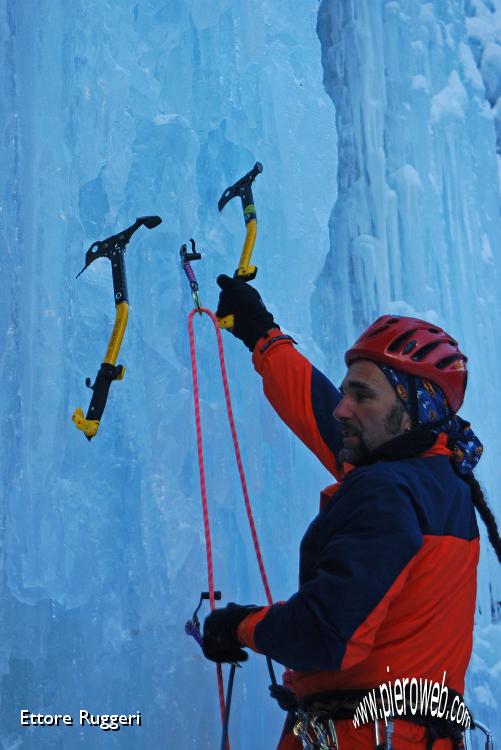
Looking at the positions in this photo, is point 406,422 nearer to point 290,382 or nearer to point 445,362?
point 445,362

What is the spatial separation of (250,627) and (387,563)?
24 cm

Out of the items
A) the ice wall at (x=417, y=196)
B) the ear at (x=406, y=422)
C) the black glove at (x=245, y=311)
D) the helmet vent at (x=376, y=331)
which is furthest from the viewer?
the ice wall at (x=417, y=196)

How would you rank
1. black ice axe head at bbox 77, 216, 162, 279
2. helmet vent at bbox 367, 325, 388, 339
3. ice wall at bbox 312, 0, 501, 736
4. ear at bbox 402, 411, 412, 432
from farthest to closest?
ice wall at bbox 312, 0, 501, 736 < black ice axe head at bbox 77, 216, 162, 279 < helmet vent at bbox 367, 325, 388, 339 < ear at bbox 402, 411, 412, 432

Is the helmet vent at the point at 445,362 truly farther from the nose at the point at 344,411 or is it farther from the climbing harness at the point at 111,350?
the climbing harness at the point at 111,350

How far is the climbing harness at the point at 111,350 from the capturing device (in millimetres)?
1930

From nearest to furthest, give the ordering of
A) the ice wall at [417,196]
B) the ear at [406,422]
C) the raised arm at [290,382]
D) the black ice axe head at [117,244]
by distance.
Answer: the ear at [406,422] < the raised arm at [290,382] < the black ice axe head at [117,244] < the ice wall at [417,196]

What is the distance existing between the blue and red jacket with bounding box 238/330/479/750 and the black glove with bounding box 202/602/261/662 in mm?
35

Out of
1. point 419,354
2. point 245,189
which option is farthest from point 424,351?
point 245,189

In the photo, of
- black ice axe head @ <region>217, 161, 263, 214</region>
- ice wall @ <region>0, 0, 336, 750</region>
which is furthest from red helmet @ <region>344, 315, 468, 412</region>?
ice wall @ <region>0, 0, 336, 750</region>

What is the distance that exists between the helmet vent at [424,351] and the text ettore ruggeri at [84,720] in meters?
1.23

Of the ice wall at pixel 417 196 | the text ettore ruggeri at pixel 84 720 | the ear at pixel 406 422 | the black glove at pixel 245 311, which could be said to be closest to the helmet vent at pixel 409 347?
the ear at pixel 406 422

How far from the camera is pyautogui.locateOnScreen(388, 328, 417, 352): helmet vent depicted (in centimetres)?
150

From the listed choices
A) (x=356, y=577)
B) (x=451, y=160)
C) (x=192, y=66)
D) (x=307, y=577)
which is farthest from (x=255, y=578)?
(x=451, y=160)

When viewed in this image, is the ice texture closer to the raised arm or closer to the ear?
the raised arm
